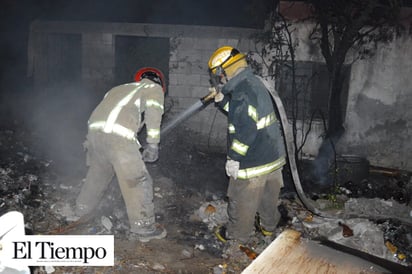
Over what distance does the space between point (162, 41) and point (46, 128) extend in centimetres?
427

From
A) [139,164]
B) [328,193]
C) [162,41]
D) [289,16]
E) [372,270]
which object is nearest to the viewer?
[372,270]

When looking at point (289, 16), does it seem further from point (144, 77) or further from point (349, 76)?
point (144, 77)

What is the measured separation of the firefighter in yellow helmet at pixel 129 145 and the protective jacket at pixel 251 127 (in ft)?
2.77

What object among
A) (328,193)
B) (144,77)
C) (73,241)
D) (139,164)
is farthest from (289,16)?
(73,241)

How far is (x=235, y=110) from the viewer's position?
366 centimetres

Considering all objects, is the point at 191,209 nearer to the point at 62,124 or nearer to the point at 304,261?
the point at 304,261

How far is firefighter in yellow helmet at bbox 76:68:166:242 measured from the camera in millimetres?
3840

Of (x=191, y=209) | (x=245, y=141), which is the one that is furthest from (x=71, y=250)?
(x=191, y=209)

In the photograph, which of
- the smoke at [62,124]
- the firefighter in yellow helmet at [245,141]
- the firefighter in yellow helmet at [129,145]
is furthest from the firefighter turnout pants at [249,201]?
the smoke at [62,124]

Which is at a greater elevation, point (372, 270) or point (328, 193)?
point (372, 270)

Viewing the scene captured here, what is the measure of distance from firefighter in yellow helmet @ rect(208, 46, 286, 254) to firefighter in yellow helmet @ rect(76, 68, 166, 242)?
2.56 feet

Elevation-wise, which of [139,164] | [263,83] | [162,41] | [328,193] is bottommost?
[328,193]

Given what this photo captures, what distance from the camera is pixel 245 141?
3.64m

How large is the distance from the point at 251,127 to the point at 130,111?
1300 mm
